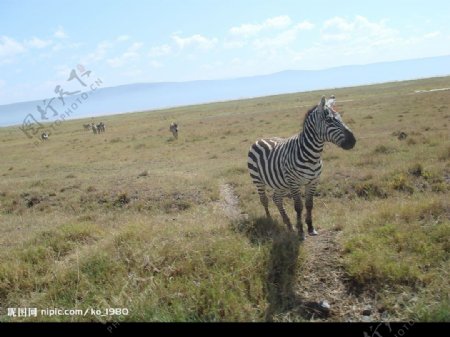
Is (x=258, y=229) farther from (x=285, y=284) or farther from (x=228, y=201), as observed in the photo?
(x=228, y=201)

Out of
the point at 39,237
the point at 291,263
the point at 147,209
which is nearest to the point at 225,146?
the point at 147,209

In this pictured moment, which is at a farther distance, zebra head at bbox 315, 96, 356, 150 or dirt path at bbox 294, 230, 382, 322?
zebra head at bbox 315, 96, 356, 150

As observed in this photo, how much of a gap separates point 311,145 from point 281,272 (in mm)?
2653

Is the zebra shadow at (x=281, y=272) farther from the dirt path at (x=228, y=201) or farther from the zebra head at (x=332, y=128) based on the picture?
the dirt path at (x=228, y=201)

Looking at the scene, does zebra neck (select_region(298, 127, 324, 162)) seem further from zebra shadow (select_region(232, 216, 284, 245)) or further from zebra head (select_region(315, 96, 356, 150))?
zebra shadow (select_region(232, 216, 284, 245))

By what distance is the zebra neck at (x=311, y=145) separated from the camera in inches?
295

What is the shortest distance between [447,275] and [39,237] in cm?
724

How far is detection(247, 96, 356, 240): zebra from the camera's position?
23.1 ft

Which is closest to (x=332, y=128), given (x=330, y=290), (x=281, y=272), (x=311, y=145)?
(x=311, y=145)

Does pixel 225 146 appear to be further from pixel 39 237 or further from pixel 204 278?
pixel 204 278

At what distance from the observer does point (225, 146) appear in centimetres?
2583

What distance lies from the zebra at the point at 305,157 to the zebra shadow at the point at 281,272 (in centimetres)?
75

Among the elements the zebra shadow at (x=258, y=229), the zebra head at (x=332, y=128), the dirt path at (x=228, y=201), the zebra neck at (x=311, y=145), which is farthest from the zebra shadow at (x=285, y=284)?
the dirt path at (x=228, y=201)

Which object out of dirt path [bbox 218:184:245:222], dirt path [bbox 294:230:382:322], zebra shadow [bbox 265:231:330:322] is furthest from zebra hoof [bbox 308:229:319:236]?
dirt path [bbox 218:184:245:222]
